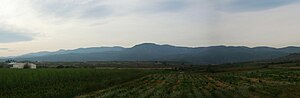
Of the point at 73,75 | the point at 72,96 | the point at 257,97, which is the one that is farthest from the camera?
the point at 73,75

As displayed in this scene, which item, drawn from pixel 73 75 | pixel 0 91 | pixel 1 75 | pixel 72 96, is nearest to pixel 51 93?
pixel 72 96

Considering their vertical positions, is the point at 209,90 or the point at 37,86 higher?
the point at 37,86

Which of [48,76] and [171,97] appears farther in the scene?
[48,76]

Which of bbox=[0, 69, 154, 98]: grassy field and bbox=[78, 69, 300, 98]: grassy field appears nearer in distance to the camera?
bbox=[78, 69, 300, 98]: grassy field

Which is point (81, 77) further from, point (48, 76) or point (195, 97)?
point (195, 97)

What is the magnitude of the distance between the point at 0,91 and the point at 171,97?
14526mm

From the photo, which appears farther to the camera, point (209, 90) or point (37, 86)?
point (37, 86)

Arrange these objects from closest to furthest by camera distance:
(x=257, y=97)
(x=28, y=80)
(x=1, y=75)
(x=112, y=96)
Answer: (x=257, y=97), (x=112, y=96), (x=1, y=75), (x=28, y=80)

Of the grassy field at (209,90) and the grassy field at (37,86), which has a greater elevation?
the grassy field at (37,86)

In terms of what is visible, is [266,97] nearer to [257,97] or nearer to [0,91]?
[257,97]

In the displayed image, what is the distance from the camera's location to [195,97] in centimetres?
2747

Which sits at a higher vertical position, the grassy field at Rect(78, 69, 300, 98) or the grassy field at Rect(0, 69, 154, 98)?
the grassy field at Rect(0, 69, 154, 98)

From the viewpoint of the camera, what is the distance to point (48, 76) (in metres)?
45.0

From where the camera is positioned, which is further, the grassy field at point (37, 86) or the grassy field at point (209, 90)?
the grassy field at point (37, 86)
